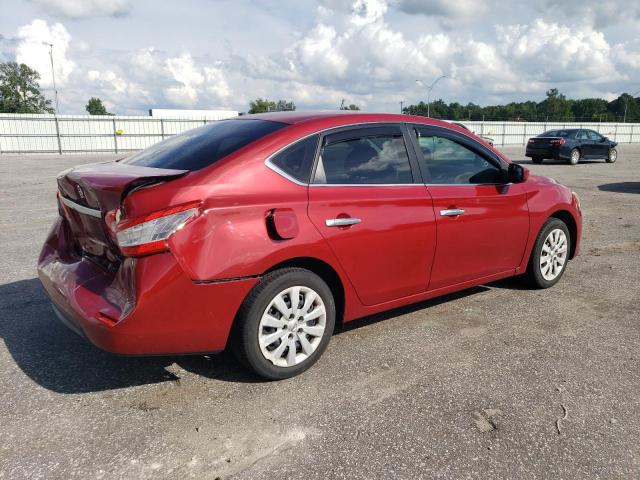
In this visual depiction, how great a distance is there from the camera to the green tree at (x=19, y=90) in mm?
79750

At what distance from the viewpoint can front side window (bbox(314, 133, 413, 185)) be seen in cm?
339

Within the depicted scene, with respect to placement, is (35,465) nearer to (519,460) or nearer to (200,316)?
(200,316)

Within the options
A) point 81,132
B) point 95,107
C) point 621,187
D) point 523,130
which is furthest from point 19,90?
point 621,187

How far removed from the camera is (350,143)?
11.6ft

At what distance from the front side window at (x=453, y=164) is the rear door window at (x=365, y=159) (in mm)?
221

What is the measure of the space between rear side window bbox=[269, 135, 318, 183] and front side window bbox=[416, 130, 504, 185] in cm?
99

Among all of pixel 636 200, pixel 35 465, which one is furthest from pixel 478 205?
pixel 636 200

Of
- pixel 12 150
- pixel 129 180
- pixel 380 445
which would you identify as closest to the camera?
pixel 380 445

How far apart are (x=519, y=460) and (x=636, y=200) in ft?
34.6

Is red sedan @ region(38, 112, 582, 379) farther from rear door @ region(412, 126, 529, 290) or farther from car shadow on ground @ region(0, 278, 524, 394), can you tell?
car shadow on ground @ region(0, 278, 524, 394)

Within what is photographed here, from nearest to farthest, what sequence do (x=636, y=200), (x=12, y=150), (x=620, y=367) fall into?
1. (x=620, y=367)
2. (x=636, y=200)
3. (x=12, y=150)

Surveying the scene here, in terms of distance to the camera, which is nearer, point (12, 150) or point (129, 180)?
point (129, 180)

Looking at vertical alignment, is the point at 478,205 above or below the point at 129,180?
below

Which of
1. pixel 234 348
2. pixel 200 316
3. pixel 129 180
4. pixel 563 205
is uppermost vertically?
pixel 129 180
